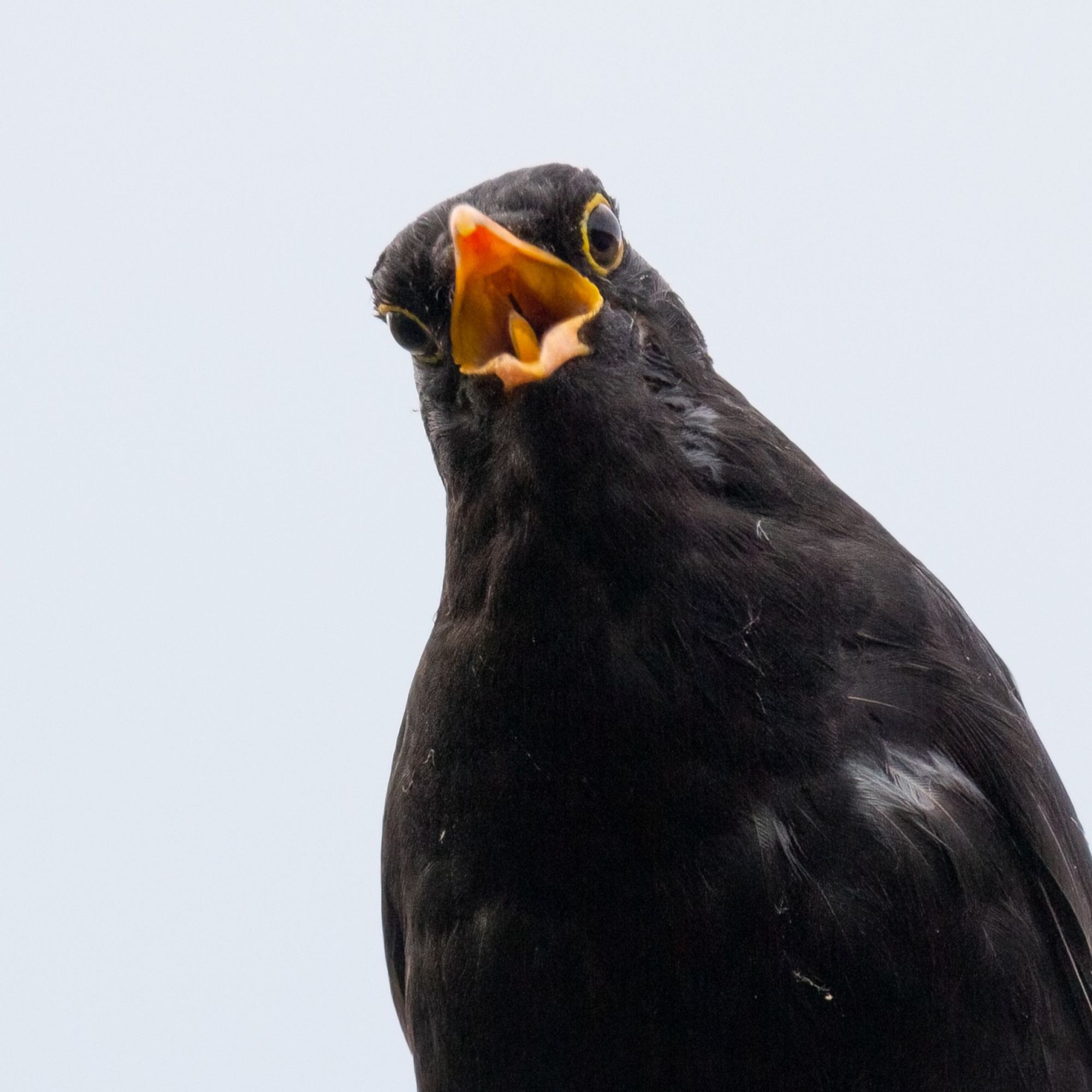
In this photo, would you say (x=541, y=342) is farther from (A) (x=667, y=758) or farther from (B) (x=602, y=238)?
(A) (x=667, y=758)

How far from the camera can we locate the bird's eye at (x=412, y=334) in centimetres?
300

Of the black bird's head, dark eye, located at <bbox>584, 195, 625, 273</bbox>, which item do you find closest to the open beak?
the black bird's head

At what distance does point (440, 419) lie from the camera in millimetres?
2984

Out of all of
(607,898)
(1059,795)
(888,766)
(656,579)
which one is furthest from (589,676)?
(1059,795)

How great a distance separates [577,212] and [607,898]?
1368 millimetres

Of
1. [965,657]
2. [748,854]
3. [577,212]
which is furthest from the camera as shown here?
[965,657]

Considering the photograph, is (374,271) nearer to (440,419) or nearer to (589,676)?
(440,419)

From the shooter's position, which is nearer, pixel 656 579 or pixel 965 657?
pixel 656 579

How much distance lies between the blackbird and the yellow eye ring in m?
0.01

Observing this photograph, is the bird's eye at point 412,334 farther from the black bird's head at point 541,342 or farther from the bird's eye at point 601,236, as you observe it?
the bird's eye at point 601,236

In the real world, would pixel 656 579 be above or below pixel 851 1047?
above

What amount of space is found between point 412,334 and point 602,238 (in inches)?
17.7

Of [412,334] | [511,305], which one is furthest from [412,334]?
[511,305]

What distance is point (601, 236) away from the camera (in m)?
2.97
